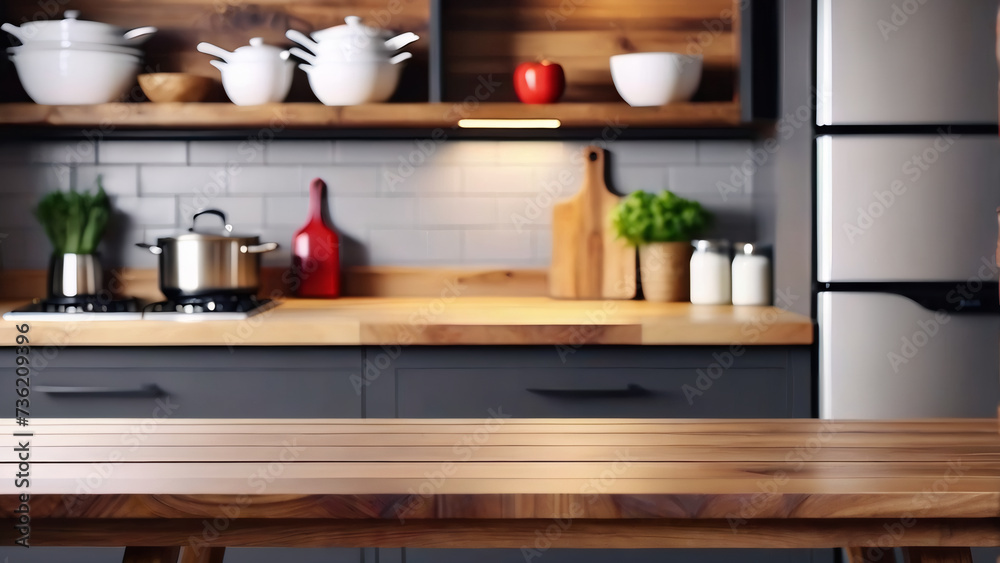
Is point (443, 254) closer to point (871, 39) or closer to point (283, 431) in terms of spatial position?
point (871, 39)

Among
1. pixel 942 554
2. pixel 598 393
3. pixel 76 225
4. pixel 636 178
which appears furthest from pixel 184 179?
pixel 942 554

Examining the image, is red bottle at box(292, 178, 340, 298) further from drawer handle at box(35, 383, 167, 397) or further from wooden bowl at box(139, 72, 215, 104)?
drawer handle at box(35, 383, 167, 397)

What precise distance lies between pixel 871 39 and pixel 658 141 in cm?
83

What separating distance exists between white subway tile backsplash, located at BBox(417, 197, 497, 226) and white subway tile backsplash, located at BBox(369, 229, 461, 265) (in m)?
0.04

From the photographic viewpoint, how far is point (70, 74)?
8.32 ft

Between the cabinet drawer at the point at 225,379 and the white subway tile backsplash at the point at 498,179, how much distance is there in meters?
0.91

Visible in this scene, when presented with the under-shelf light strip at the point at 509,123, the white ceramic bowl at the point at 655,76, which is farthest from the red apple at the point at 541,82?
the white ceramic bowl at the point at 655,76

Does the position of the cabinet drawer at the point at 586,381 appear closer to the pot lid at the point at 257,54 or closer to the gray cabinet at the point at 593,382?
the gray cabinet at the point at 593,382

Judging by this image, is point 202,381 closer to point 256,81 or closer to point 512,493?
point 256,81

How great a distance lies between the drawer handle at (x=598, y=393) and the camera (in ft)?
6.98

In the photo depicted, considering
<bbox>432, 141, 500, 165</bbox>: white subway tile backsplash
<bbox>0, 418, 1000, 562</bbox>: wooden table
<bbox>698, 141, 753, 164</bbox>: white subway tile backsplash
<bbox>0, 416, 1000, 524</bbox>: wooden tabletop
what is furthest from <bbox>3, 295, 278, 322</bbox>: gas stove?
<bbox>698, 141, 753, 164</bbox>: white subway tile backsplash

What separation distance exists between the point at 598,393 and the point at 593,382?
3 centimetres

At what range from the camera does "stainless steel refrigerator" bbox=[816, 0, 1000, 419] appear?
212cm

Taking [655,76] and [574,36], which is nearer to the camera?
[655,76]
